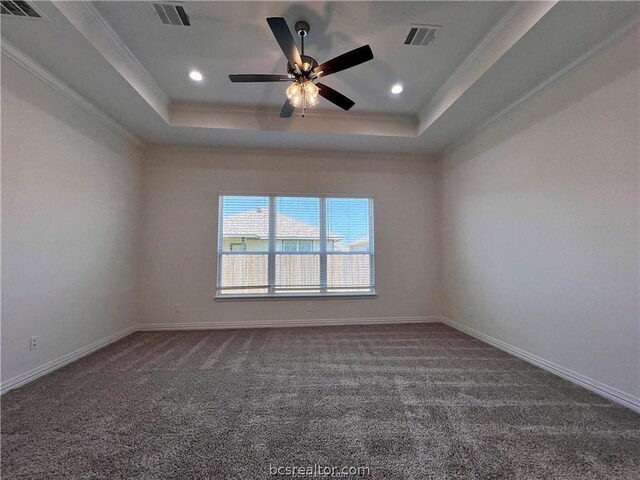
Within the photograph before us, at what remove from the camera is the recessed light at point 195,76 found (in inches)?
119

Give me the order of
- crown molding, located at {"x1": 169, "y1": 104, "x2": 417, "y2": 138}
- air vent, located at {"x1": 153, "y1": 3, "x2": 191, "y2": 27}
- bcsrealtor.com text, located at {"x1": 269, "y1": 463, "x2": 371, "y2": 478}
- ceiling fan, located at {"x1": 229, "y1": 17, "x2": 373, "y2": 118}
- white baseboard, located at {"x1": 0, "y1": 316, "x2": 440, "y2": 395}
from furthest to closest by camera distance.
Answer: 1. crown molding, located at {"x1": 169, "y1": 104, "x2": 417, "y2": 138}
2. white baseboard, located at {"x1": 0, "y1": 316, "x2": 440, "y2": 395}
3. air vent, located at {"x1": 153, "y1": 3, "x2": 191, "y2": 27}
4. ceiling fan, located at {"x1": 229, "y1": 17, "x2": 373, "y2": 118}
5. bcsrealtor.com text, located at {"x1": 269, "y1": 463, "x2": 371, "y2": 478}

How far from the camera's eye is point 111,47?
8.23 ft

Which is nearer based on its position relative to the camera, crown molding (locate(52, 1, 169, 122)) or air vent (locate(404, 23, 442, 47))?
crown molding (locate(52, 1, 169, 122))

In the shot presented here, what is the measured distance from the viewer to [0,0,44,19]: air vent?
1.93 m

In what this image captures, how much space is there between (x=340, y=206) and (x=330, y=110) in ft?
5.17

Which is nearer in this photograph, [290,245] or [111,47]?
[111,47]

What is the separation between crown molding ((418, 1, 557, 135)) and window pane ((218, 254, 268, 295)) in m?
3.41

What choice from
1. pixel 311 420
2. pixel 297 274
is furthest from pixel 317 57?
pixel 311 420

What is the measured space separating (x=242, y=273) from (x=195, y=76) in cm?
282

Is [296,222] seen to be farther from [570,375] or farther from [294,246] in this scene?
[570,375]

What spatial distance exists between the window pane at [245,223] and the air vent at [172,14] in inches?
96.8

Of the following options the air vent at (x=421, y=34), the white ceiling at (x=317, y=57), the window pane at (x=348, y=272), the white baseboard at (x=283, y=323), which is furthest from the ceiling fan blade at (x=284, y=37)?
the white baseboard at (x=283, y=323)

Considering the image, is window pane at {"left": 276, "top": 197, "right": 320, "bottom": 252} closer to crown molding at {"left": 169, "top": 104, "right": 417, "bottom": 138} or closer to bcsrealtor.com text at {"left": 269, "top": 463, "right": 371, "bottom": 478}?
crown molding at {"left": 169, "top": 104, "right": 417, "bottom": 138}

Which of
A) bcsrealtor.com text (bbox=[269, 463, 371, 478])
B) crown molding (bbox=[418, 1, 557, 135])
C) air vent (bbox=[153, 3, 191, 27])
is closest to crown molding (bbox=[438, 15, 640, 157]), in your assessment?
crown molding (bbox=[418, 1, 557, 135])
